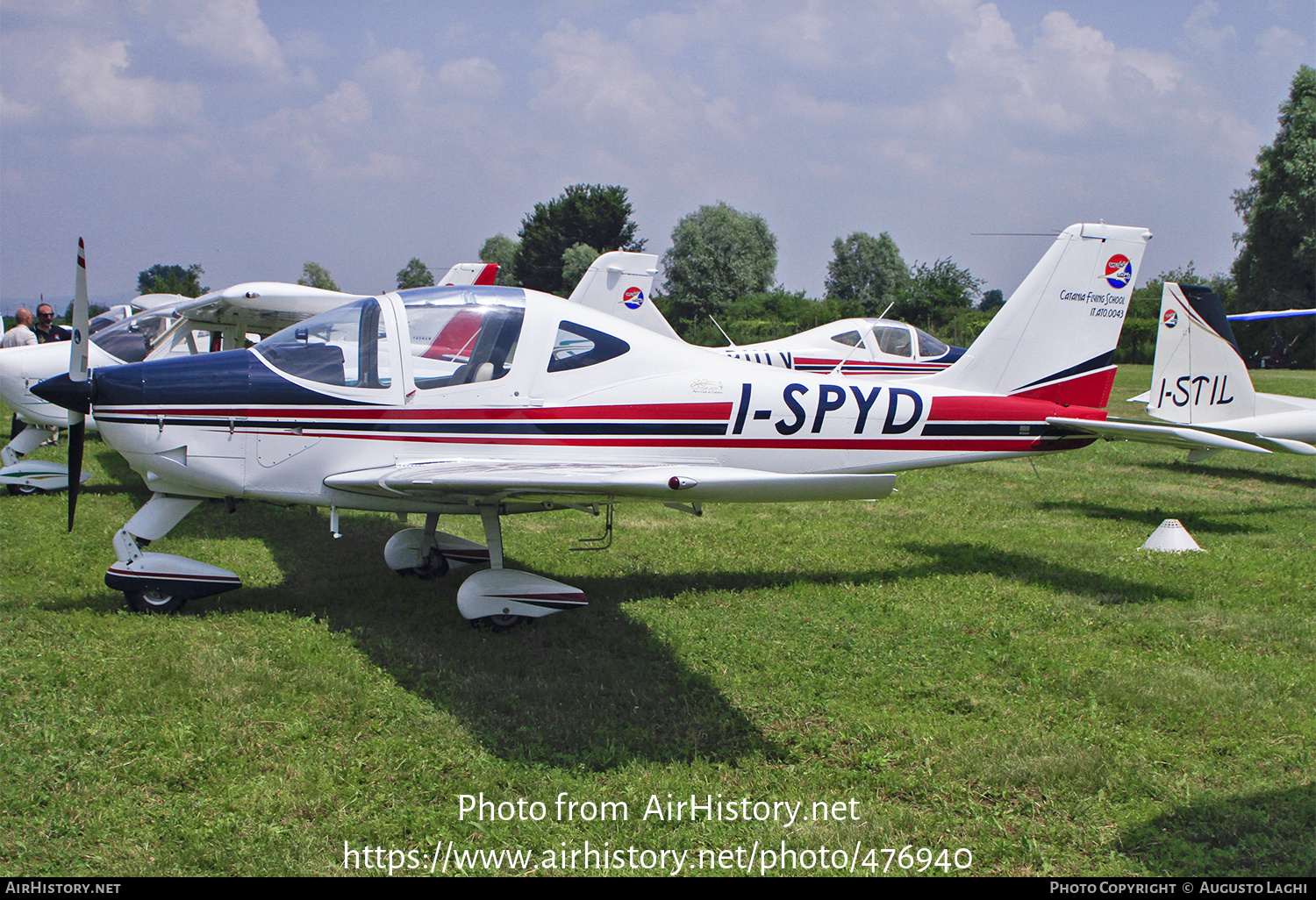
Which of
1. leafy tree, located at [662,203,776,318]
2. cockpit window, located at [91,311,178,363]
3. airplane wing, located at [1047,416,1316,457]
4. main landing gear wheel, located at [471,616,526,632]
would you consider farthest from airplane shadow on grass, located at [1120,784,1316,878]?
leafy tree, located at [662,203,776,318]

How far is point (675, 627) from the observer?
212 inches

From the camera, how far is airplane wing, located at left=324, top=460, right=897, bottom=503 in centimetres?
385

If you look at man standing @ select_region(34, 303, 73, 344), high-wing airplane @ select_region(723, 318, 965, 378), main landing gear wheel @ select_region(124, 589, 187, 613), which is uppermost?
high-wing airplane @ select_region(723, 318, 965, 378)

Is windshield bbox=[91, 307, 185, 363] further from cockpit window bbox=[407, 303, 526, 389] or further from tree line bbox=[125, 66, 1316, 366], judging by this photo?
tree line bbox=[125, 66, 1316, 366]

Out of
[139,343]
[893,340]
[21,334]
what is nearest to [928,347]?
[893,340]

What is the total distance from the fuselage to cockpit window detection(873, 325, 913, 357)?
8.68 m

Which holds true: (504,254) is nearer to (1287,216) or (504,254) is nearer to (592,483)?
(1287,216)

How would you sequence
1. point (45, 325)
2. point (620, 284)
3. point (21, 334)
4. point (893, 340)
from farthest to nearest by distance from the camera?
1. point (620, 284)
2. point (893, 340)
3. point (45, 325)
4. point (21, 334)

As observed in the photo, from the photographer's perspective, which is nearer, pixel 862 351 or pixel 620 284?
pixel 862 351

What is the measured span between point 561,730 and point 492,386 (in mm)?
2221

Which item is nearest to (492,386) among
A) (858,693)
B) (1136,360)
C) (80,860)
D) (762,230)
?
(858,693)

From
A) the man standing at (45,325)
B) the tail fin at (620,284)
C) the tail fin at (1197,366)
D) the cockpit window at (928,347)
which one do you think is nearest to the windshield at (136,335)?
the man standing at (45,325)

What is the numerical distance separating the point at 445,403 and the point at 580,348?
90 cm

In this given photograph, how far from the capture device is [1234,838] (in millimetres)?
3186
